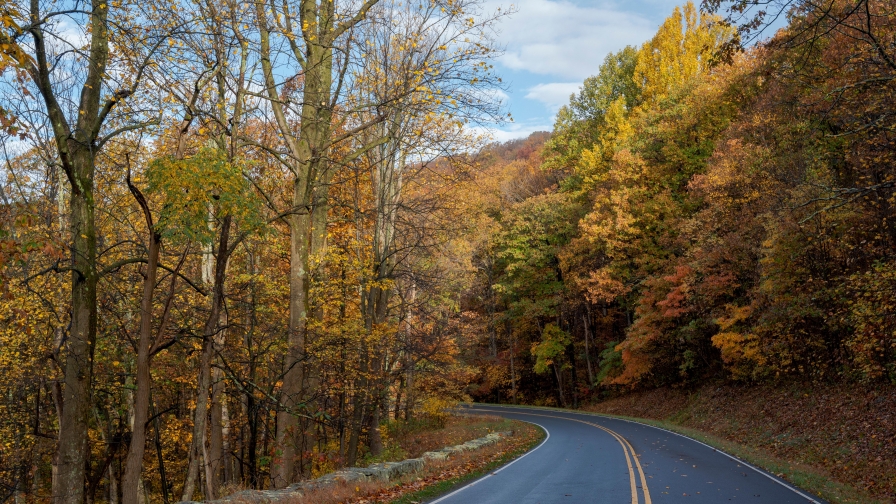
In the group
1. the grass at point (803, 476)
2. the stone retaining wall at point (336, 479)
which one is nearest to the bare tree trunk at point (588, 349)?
the grass at point (803, 476)

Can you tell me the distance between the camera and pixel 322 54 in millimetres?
11711

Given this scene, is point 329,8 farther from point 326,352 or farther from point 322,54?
point 326,352

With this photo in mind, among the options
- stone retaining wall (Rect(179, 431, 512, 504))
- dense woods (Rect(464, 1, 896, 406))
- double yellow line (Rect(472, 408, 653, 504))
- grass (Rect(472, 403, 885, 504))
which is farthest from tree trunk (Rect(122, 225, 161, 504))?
grass (Rect(472, 403, 885, 504))

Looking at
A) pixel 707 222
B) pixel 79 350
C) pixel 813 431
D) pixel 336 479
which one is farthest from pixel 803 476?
pixel 707 222

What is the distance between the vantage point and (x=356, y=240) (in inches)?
640

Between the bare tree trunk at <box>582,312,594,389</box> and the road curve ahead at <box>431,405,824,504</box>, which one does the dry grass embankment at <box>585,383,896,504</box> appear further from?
the bare tree trunk at <box>582,312,594,389</box>

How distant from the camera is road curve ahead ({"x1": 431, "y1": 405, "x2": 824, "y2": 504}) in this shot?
974 centimetres

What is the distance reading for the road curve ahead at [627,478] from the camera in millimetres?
9742

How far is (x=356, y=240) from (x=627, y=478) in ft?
29.8

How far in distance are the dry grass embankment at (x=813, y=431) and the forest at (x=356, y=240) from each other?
3.26 feet

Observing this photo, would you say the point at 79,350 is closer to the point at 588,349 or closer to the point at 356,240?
the point at 356,240

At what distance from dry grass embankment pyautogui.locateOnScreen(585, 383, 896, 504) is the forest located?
993mm

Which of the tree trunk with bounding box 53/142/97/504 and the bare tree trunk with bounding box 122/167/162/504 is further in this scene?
the tree trunk with bounding box 53/142/97/504

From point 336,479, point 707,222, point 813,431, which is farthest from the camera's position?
point 707,222
